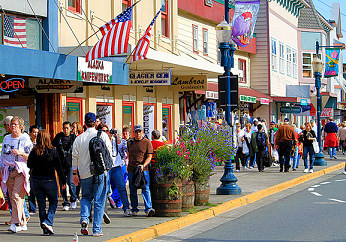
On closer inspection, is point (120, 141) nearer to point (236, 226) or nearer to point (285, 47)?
point (236, 226)

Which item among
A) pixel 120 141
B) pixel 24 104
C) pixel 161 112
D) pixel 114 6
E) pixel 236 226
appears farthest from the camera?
pixel 161 112

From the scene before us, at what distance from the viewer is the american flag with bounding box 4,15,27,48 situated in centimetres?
1447

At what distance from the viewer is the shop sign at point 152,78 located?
58.9 feet

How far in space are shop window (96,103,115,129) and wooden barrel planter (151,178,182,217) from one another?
755 centimetres

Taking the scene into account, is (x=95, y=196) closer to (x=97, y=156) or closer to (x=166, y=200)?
(x=97, y=156)

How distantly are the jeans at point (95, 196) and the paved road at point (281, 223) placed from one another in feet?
3.40

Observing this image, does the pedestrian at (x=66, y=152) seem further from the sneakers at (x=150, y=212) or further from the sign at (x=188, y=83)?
the sign at (x=188, y=83)

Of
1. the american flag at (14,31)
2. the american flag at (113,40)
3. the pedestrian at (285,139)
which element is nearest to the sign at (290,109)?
the pedestrian at (285,139)

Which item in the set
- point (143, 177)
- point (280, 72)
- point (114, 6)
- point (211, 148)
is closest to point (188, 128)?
point (211, 148)

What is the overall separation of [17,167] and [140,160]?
8.06 feet

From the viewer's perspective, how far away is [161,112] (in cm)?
2259

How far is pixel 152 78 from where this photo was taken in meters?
18.1

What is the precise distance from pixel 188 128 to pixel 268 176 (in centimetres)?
833

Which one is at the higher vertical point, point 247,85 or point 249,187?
point 247,85
